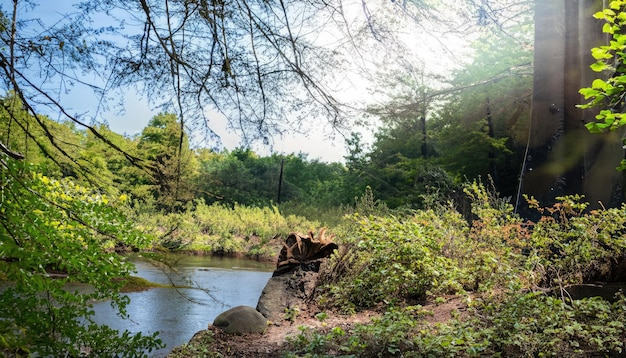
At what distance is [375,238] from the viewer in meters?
5.98

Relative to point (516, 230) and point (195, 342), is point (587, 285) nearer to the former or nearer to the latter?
point (516, 230)

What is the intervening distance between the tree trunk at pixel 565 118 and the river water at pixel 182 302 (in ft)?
13.7

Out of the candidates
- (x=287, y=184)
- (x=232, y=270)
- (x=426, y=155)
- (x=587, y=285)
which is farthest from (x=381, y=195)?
(x=587, y=285)

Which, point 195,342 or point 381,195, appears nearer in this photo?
point 195,342

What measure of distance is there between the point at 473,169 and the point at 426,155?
204 centimetres

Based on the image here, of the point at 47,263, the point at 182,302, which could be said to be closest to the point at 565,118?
the point at 47,263

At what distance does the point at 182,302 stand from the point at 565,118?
599cm

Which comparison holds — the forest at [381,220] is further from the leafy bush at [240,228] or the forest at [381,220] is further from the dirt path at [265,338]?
the leafy bush at [240,228]

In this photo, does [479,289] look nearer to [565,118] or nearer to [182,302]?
[565,118]

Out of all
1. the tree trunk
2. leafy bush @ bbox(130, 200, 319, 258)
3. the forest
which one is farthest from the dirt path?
leafy bush @ bbox(130, 200, 319, 258)

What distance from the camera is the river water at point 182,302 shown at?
596cm

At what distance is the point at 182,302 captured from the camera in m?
7.89

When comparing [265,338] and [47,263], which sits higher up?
[47,263]

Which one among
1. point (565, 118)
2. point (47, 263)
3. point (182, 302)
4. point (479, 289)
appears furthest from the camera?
point (182, 302)
